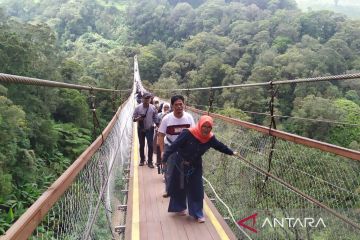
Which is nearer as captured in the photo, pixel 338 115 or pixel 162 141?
pixel 162 141

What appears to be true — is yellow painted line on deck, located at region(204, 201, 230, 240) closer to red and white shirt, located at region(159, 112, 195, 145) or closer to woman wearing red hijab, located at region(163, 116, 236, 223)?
woman wearing red hijab, located at region(163, 116, 236, 223)

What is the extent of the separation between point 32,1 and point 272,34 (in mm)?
59248

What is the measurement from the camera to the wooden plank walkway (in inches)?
120

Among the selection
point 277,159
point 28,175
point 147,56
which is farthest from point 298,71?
point 277,159

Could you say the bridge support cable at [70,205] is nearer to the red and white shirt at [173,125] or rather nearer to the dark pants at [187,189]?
the dark pants at [187,189]

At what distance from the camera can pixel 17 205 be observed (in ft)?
38.4

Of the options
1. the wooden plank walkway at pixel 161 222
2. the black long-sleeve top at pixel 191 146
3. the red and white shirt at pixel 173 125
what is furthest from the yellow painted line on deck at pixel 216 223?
the red and white shirt at pixel 173 125

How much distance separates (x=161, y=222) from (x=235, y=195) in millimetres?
810

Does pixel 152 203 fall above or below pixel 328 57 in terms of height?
below

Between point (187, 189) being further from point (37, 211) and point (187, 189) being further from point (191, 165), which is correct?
point (37, 211)

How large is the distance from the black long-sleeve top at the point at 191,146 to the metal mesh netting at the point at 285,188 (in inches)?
12.7

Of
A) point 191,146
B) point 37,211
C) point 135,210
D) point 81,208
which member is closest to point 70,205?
point 81,208

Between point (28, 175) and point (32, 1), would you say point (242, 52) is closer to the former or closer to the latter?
point (28, 175)

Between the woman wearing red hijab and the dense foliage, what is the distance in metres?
0.73
